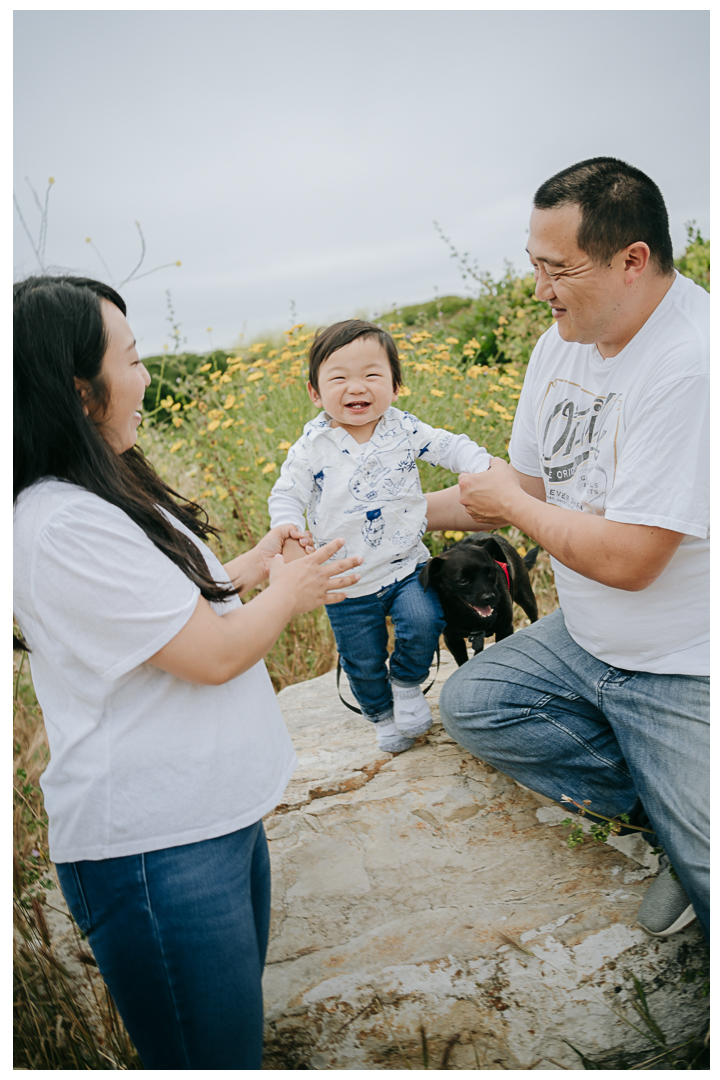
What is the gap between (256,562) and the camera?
2.14 meters

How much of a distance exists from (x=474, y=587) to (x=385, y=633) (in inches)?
14.6

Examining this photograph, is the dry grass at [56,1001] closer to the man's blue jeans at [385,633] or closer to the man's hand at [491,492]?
the man's blue jeans at [385,633]

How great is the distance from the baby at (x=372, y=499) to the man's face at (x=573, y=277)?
598 mm

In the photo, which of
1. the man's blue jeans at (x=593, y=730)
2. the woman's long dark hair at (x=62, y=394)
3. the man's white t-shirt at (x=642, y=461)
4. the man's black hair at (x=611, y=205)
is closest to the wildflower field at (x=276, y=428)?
the man's blue jeans at (x=593, y=730)

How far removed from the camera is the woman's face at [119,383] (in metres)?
1.55

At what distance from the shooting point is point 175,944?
148 centimetres

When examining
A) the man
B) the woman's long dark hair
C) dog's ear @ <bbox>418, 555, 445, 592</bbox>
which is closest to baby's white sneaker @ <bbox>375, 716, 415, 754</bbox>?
the man

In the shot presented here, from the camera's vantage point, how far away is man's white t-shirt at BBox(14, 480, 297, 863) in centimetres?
139

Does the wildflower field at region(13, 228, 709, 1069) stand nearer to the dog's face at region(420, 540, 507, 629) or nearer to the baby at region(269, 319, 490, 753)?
the baby at region(269, 319, 490, 753)

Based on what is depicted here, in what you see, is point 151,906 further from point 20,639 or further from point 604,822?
point 604,822

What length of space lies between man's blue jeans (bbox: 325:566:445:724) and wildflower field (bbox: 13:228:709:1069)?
1.21 meters

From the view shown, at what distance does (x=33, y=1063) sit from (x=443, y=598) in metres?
1.91

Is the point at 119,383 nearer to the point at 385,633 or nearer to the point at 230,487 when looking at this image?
the point at 385,633

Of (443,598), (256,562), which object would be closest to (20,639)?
(256,562)
